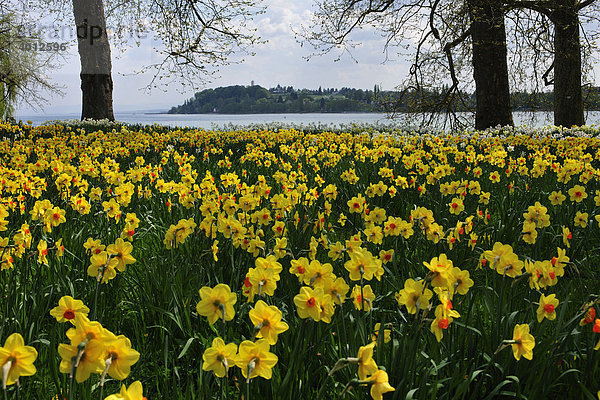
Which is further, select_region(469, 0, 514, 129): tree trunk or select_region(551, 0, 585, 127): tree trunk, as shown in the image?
select_region(551, 0, 585, 127): tree trunk

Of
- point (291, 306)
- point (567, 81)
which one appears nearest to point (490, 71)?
point (567, 81)

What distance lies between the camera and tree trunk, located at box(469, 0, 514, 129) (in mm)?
10484

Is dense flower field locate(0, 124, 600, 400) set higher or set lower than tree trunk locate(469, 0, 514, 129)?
lower

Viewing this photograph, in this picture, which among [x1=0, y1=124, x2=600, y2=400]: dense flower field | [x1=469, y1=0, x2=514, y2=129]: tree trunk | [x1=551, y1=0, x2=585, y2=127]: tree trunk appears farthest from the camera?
[x1=551, y1=0, x2=585, y2=127]: tree trunk

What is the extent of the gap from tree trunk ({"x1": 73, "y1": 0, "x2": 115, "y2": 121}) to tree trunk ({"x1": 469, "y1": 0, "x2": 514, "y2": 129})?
33.5ft

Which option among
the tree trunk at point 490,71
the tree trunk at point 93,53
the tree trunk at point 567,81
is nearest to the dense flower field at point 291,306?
the tree trunk at point 490,71

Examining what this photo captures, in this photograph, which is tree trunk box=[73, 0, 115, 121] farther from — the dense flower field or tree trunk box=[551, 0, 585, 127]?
tree trunk box=[551, 0, 585, 127]

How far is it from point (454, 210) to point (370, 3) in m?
11.1

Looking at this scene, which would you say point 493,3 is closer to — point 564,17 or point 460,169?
point 564,17

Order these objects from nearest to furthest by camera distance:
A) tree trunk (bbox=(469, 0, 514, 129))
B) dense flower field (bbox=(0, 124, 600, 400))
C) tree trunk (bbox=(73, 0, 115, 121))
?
dense flower field (bbox=(0, 124, 600, 400)) < tree trunk (bbox=(469, 0, 514, 129)) < tree trunk (bbox=(73, 0, 115, 121))

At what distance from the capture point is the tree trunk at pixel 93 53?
1297 centimetres

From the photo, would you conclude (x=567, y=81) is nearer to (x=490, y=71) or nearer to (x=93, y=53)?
(x=490, y=71)

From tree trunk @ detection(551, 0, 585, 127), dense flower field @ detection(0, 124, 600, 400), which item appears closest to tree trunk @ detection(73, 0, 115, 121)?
dense flower field @ detection(0, 124, 600, 400)

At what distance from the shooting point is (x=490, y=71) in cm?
1059
